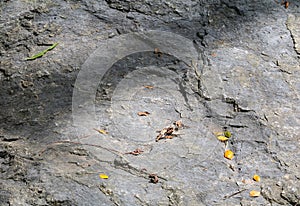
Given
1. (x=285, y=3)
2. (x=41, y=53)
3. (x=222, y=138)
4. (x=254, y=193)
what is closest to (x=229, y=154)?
(x=222, y=138)

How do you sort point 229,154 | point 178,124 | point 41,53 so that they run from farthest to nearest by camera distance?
point 41,53, point 178,124, point 229,154

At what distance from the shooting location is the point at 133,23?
2.20 meters

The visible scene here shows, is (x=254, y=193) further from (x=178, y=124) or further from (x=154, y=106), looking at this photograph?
(x=154, y=106)

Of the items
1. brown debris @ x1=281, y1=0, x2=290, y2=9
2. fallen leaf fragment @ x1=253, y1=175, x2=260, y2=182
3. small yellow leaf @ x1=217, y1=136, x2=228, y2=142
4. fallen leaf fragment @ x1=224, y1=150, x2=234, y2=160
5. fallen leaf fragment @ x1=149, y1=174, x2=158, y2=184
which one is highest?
brown debris @ x1=281, y1=0, x2=290, y2=9

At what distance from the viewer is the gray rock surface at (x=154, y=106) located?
1.52 meters

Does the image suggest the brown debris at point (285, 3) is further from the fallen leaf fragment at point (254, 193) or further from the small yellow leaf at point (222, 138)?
the fallen leaf fragment at point (254, 193)

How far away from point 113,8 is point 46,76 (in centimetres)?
55

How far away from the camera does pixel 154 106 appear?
1865mm

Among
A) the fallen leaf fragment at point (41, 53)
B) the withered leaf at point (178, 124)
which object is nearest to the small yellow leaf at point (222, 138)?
the withered leaf at point (178, 124)

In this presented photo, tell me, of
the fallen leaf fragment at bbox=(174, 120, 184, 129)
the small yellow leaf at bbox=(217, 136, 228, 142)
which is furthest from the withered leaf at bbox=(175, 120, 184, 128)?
the small yellow leaf at bbox=(217, 136, 228, 142)

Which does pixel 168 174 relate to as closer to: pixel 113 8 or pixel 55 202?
pixel 55 202

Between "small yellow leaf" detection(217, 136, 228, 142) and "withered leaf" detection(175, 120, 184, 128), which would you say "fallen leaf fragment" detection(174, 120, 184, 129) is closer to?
"withered leaf" detection(175, 120, 184, 128)

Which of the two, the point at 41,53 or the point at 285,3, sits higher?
the point at 285,3

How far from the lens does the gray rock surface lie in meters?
1.52
